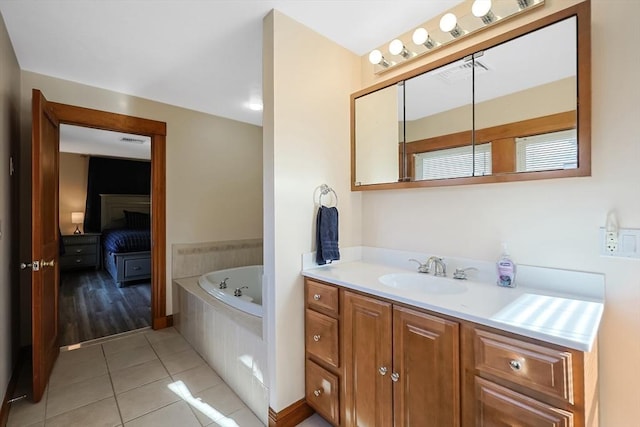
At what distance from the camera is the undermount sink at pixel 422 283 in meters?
1.50

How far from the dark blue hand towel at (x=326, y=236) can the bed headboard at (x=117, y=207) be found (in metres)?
6.38

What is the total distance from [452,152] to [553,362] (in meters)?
1.08

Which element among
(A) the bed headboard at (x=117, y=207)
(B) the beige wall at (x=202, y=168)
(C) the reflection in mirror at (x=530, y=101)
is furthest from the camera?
(A) the bed headboard at (x=117, y=207)

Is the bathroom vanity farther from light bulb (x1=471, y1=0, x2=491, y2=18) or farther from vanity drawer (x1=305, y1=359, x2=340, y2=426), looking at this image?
light bulb (x1=471, y1=0, x2=491, y2=18)

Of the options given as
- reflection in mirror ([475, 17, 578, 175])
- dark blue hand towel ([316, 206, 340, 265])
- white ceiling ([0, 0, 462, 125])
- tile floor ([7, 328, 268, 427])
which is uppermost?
white ceiling ([0, 0, 462, 125])

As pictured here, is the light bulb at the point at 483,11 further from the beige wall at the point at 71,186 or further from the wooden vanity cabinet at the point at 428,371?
the beige wall at the point at 71,186

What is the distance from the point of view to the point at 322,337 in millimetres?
1640

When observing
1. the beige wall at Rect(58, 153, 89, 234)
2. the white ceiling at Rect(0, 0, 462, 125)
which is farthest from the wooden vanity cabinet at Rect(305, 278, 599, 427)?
the beige wall at Rect(58, 153, 89, 234)

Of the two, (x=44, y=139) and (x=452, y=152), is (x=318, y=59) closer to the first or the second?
(x=452, y=152)

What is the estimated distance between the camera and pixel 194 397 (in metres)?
1.94

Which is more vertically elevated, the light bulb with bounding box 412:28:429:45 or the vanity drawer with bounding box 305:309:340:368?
the light bulb with bounding box 412:28:429:45

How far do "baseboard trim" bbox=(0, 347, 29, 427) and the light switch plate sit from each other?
3118 mm

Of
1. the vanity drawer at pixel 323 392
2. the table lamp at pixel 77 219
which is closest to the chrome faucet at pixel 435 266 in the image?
the vanity drawer at pixel 323 392

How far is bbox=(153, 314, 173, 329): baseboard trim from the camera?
3006 millimetres
